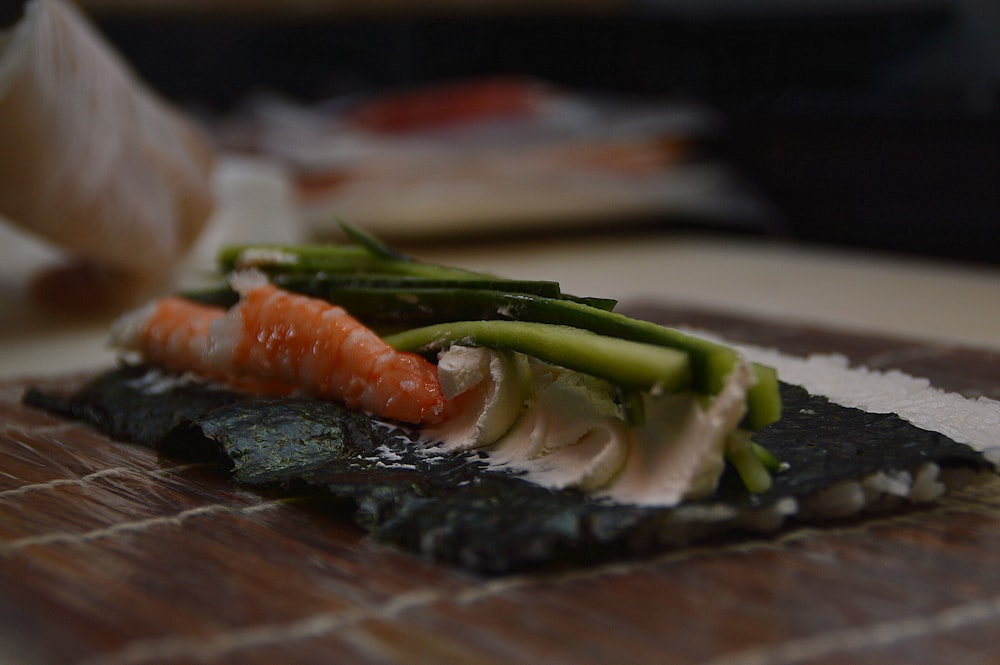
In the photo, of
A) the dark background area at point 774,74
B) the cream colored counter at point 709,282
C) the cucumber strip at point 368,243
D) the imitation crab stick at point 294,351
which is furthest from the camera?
the dark background area at point 774,74

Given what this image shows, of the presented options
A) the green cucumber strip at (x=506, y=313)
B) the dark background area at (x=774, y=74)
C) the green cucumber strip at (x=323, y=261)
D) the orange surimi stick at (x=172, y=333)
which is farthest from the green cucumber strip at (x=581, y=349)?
the dark background area at (x=774, y=74)

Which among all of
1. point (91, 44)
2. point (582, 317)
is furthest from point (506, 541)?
point (91, 44)

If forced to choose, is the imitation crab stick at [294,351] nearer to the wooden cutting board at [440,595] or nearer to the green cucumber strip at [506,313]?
the green cucumber strip at [506,313]

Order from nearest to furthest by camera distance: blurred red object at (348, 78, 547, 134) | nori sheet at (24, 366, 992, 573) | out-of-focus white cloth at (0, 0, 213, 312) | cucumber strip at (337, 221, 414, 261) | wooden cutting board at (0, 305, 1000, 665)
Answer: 1. wooden cutting board at (0, 305, 1000, 665)
2. nori sheet at (24, 366, 992, 573)
3. cucumber strip at (337, 221, 414, 261)
4. out-of-focus white cloth at (0, 0, 213, 312)
5. blurred red object at (348, 78, 547, 134)

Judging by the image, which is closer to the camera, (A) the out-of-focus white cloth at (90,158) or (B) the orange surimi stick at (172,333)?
(B) the orange surimi stick at (172,333)

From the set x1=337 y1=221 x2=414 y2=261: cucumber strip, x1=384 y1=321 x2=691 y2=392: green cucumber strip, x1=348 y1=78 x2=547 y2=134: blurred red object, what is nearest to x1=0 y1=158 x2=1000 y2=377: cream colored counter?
x1=348 y1=78 x2=547 y2=134: blurred red object

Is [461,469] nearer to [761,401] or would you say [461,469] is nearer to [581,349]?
[581,349]

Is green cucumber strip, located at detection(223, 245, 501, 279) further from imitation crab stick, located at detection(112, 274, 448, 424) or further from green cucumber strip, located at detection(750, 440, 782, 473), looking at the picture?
green cucumber strip, located at detection(750, 440, 782, 473)
